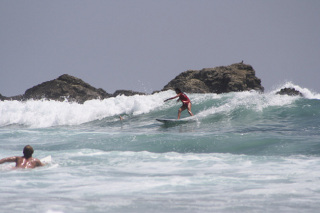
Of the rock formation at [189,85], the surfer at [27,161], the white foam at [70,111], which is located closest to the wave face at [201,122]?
the white foam at [70,111]

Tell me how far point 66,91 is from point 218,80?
38.2ft

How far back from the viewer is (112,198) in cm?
593

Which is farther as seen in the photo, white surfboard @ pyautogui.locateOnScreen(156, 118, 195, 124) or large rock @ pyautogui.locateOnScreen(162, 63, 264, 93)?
large rock @ pyautogui.locateOnScreen(162, 63, 264, 93)

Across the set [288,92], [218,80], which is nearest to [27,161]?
[288,92]

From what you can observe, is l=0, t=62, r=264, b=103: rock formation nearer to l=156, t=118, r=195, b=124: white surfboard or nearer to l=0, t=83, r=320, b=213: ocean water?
l=0, t=83, r=320, b=213: ocean water

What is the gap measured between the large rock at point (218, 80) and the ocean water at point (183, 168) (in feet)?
36.7

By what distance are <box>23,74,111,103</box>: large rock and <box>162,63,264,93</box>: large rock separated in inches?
233

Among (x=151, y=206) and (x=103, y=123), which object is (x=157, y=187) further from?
(x=103, y=123)

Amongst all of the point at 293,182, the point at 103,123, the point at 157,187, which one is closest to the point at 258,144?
the point at 293,182

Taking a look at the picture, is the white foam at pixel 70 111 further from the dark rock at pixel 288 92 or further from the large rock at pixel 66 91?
the dark rock at pixel 288 92

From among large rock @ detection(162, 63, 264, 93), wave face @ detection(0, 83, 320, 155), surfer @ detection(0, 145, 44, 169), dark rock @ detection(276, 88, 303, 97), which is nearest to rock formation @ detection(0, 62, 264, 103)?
large rock @ detection(162, 63, 264, 93)

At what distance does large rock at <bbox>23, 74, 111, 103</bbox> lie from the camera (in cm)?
3201

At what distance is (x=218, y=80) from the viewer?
31.3m

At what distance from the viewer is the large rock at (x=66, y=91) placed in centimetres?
3201
